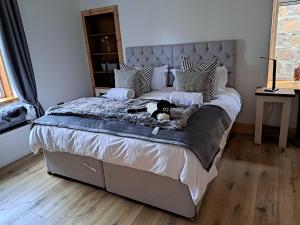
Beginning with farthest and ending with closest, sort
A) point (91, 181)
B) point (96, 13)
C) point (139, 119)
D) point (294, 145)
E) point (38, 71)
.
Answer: point (96, 13) < point (38, 71) < point (294, 145) < point (91, 181) < point (139, 119)

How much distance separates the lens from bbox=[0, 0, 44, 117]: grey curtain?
2.90 meters

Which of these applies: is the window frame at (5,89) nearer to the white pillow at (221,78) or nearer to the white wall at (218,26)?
the white wall at (218,26)

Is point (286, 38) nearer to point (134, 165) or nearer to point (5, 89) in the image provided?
point (134, 165)

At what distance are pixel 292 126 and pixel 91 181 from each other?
8.79 ft

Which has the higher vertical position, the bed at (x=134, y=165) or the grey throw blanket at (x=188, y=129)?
the grey throw blanket at (x=188, y=129)

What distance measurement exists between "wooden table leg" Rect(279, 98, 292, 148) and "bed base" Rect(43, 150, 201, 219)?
162cm

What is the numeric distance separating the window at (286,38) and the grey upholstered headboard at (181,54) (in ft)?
1.72

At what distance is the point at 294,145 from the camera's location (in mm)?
2877

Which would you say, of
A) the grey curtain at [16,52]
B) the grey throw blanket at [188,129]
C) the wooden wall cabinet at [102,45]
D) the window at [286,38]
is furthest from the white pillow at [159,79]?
the grey curtain at [16,52]

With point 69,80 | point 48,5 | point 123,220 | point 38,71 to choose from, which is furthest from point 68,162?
point 48,5

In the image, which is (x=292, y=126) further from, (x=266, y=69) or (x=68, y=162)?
(x=68, y=162)

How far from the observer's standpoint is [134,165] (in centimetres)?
186

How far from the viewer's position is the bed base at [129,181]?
180 centimetres

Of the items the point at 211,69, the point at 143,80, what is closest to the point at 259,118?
the point at 211,69
